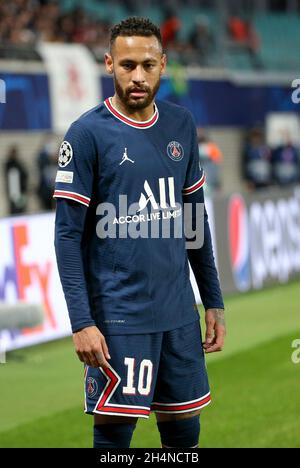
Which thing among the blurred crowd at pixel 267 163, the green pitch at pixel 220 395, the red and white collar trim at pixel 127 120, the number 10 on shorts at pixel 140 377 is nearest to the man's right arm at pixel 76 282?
the number 10 on shorts at pixel 140 377

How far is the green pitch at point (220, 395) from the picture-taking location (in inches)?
263

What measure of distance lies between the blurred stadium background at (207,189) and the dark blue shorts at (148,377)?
228 centimetres

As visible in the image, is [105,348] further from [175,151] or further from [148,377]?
[175,151]

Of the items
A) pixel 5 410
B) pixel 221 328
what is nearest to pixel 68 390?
pixel 5 410

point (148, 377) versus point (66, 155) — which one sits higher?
point (66, 155)

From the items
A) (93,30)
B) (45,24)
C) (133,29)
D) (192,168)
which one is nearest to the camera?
(133,29)

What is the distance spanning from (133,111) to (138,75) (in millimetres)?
162

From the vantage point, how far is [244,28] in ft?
91.7

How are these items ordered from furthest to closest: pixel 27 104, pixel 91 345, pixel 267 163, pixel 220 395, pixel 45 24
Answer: pixel 267 163, pixel 45 24, pixel 27 104, pixel 220 395, pixel 91 345

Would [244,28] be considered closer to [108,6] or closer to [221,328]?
[108,6]

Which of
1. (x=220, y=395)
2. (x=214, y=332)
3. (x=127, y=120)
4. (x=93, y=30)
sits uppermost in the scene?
(x=93, y=30)

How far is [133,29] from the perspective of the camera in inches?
157

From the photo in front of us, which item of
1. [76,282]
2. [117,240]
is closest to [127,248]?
[117,240]
